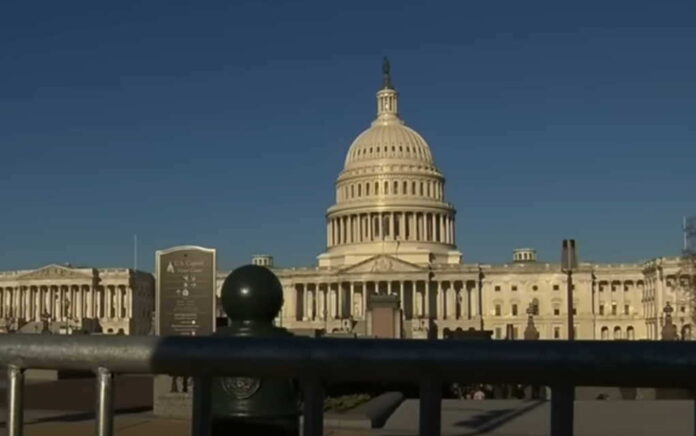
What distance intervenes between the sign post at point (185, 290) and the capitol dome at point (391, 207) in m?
118

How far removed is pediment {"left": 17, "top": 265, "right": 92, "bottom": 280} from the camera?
147 metres

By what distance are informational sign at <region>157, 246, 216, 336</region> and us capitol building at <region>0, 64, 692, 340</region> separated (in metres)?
108

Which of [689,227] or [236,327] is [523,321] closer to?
[689,227]

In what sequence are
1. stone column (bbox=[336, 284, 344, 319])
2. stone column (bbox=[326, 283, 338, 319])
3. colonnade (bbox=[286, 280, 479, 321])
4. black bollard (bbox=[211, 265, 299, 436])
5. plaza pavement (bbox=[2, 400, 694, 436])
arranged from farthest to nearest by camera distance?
stone column (bbox=[326, 283, 338, 319]) < stone column (bbox=[336, 284, 344, 319]) < colonnade (bbox=[286, 280, 479, 321]) < plaza pavement (bbox=[2, 400, 694, 436]) < black bollard (bbox=[211, 265, 299, 436])

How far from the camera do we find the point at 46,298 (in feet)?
488

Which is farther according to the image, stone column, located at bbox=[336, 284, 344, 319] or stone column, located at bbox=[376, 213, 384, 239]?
stone column, located at bbox=[376, 213, 384, 239]

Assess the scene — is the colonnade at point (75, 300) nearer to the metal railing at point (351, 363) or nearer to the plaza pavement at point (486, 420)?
the plaza pavement at point (486, 420)

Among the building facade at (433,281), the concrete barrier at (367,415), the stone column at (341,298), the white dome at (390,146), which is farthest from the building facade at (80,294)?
the concrete barrier at (367,415)

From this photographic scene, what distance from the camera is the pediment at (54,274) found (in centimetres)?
14725

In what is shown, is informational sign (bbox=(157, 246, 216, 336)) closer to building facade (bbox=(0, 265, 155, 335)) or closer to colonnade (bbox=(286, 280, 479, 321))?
colonnade (bbox=(286, 280, 479, 321))

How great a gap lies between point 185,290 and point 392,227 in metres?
125

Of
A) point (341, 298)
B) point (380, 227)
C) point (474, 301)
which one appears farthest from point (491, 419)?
point (380, 227)

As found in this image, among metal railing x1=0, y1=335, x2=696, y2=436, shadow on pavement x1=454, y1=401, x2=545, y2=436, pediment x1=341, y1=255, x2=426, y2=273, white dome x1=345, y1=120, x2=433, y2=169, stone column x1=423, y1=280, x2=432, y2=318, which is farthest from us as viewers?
white dome x1=345, y1=120, x2=433, y2=169

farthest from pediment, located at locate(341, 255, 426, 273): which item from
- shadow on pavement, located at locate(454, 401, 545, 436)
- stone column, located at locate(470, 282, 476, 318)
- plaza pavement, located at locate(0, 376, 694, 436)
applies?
shadow on pavement, located at locate(454, 401, 545, 436)
